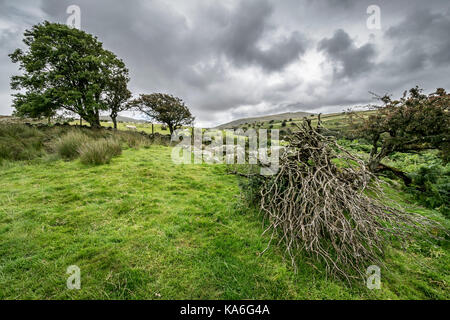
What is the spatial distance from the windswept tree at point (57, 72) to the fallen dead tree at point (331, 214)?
1925 centimetres

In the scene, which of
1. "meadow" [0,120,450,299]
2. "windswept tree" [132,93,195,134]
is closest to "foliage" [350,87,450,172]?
"meadow" [0,120,450,299]

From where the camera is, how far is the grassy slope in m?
1.78

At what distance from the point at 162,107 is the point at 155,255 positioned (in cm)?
1904

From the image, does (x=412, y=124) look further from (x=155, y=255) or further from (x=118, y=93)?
(x=118, y=93)

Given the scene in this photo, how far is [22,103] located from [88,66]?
21.2 feet

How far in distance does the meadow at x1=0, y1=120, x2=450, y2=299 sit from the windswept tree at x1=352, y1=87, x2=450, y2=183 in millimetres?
2242

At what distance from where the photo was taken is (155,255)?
2.21 metres

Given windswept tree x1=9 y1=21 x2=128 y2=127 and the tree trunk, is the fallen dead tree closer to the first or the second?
the tree trunk

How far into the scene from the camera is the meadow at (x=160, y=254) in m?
1.78

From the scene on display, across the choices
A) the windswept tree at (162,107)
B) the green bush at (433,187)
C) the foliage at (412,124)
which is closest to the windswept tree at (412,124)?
the foliage at (412,124)

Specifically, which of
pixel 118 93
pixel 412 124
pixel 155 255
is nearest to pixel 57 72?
pixel 118 93

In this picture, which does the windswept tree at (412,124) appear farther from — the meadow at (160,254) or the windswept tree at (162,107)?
the windswept tree at (162,107)
